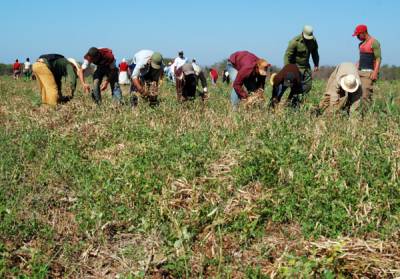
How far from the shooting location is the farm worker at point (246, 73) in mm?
7281

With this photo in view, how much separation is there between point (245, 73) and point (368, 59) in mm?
2034

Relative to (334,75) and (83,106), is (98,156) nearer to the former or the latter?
(83,106)

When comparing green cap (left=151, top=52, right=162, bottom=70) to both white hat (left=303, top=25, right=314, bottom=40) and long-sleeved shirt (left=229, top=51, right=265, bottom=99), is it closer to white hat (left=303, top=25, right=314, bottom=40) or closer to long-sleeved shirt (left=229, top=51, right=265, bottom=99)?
long-sleeved shirt (left=229, top=51, right=265, bottom=99)

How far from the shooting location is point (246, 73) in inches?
286

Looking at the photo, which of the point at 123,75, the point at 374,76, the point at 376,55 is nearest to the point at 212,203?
the point at 374,76

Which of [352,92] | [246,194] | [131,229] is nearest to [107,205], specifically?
[131,229]

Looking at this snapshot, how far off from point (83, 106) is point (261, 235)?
5445 mm

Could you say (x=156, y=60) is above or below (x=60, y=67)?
above

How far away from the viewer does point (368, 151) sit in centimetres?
447

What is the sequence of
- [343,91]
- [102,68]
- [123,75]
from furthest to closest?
[123,75] < [102,68] < [343,91]

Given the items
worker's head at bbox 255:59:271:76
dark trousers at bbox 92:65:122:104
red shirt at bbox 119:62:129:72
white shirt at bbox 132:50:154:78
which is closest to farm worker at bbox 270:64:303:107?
worker's head at bbox 255:59:271:76

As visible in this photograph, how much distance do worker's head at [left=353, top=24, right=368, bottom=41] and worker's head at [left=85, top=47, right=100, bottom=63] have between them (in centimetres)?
443

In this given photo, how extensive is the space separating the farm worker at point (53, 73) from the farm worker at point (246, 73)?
2937 millimetres

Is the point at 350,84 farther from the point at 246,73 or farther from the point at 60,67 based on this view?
the point at 60,67
